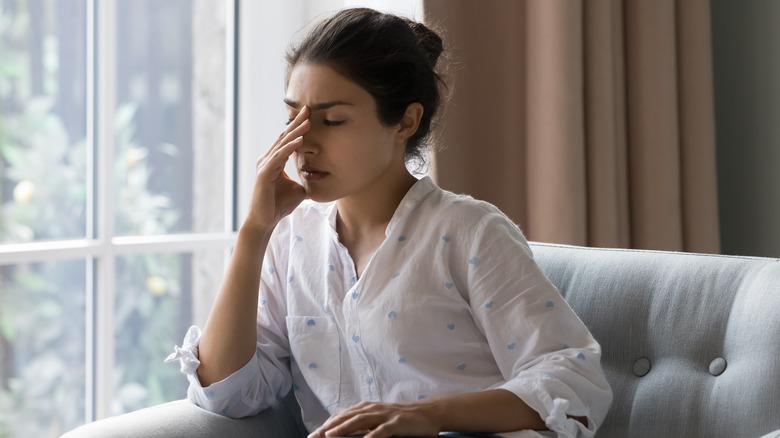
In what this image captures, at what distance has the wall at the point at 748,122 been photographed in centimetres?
238

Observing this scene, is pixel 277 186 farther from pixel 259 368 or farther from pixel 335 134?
pixel 259 368

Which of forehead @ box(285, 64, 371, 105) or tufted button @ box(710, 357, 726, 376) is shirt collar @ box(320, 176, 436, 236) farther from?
tufted button @ box(710, 357, 726, 376)

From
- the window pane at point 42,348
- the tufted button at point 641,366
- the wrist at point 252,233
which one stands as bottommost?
the window pane at point 42,348

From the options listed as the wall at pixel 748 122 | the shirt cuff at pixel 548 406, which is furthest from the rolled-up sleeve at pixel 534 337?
the wall at pixel 748 122

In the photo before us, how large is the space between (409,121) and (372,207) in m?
0.15

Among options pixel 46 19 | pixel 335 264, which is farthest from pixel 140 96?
pixel 335 264

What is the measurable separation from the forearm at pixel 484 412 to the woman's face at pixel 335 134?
1.18ft

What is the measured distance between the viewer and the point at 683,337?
1.42 meters

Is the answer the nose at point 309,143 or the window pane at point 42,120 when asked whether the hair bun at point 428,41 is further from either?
the window pane at point 42,120

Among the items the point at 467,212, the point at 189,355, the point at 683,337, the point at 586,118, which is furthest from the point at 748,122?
the point at 189,355

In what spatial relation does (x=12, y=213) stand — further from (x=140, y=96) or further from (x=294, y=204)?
(x=294, y=204)

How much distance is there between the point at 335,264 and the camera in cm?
152

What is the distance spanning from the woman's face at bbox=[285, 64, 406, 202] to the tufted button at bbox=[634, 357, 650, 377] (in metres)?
0.49

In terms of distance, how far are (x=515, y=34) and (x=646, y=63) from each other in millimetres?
358
